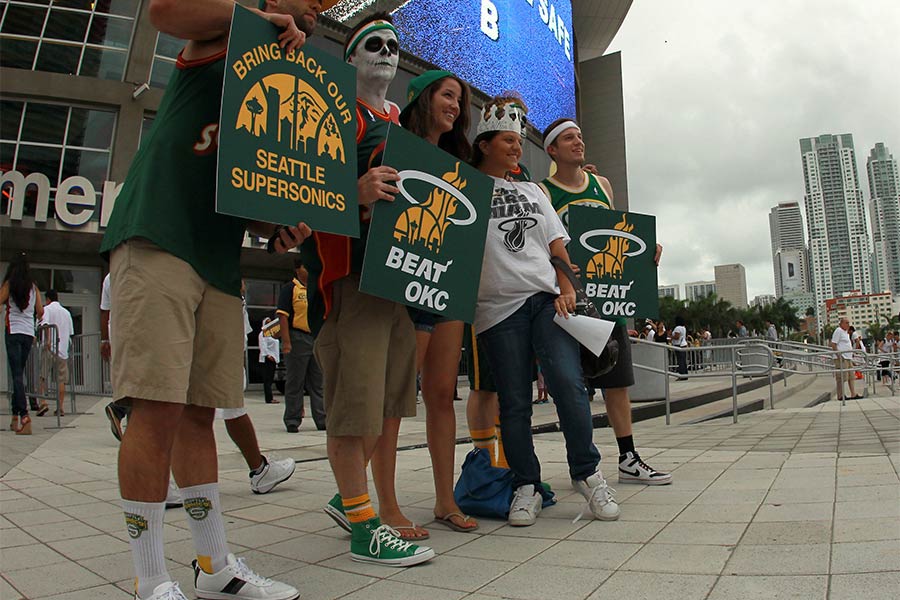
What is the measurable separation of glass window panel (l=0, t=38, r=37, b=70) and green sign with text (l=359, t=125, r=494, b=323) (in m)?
19.2

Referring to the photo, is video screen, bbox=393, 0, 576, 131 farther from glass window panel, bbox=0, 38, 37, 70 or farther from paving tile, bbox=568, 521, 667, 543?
paving tile, bbox=568, 521, 667, 543

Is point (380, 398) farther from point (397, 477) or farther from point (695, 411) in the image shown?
point (695, 411)

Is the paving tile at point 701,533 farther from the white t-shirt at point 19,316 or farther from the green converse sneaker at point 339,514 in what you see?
the white t-shirt at point 19,316

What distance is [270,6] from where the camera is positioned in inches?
92.0

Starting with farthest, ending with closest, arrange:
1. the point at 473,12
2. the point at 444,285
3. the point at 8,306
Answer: the point at 473,12, the point at 8,306, the point at 444,285

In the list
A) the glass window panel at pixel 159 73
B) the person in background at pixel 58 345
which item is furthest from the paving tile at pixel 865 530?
the glass window panel at pixel 159 73

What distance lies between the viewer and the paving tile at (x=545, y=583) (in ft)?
6.86

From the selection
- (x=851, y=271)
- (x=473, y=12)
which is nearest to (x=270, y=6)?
(x=473, y=12)

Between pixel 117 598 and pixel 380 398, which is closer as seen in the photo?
pixel 117 598

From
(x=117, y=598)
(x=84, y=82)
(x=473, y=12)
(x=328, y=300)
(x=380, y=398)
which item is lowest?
(x=117, y=598)

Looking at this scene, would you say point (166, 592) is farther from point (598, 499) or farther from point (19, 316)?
point (19, 316)

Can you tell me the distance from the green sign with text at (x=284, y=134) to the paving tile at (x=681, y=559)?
5.18 feet

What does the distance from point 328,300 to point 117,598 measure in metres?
1.26

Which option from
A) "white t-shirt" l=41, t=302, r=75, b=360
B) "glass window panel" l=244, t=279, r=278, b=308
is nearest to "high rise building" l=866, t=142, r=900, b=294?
"glass window panel" l=244, t=279, r=278, b=308
